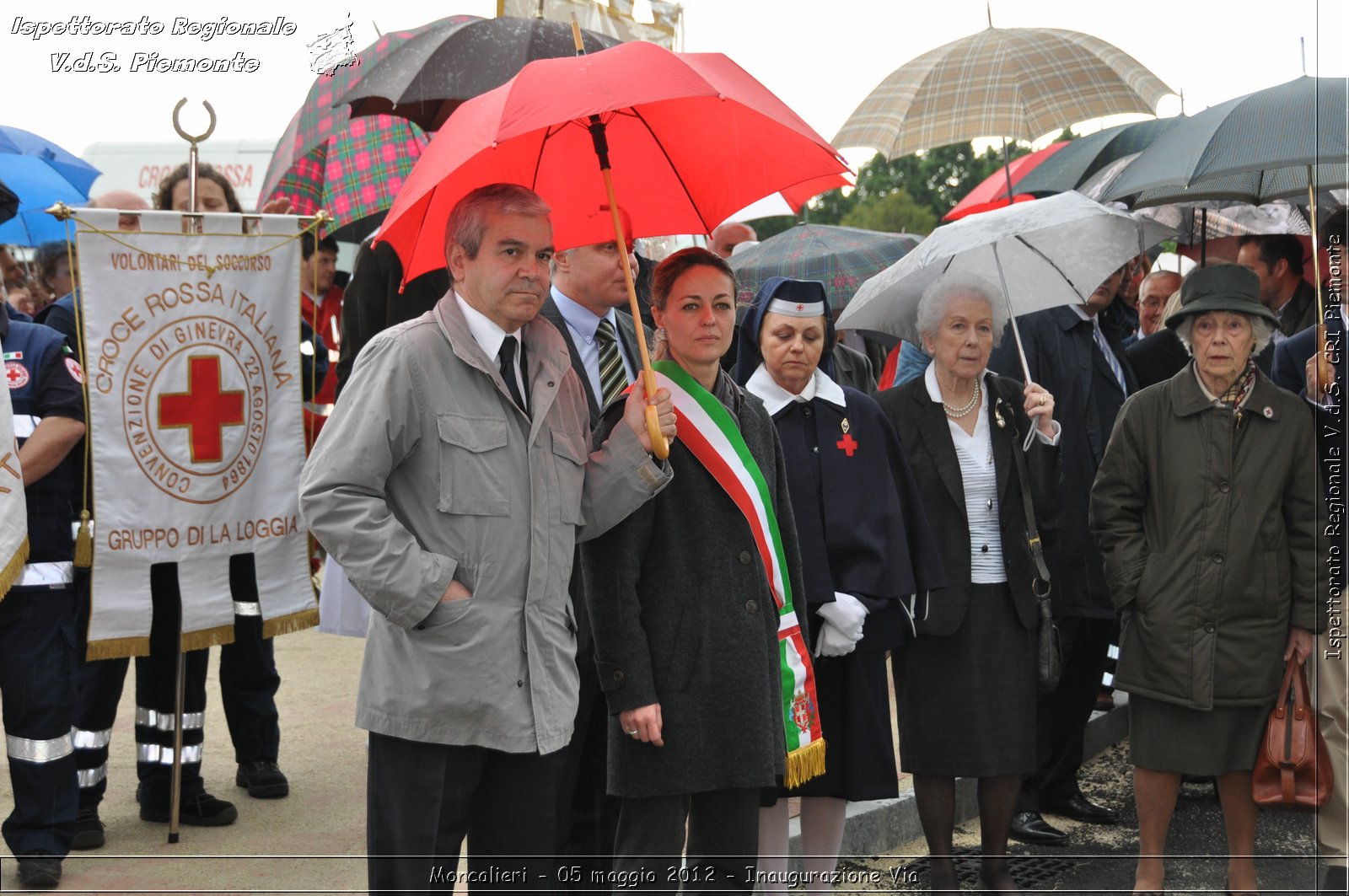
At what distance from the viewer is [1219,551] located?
4.91 metres

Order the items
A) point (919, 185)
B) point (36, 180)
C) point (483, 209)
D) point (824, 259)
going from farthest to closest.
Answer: point (919, 185) → point (824, 259) → point (36, 180) → point (483, 209)

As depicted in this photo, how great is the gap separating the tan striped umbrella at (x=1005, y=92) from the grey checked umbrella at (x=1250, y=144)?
778 millimetres

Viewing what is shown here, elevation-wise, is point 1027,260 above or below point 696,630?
above

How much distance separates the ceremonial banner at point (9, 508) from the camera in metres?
4.67

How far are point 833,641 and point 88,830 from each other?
3119mm

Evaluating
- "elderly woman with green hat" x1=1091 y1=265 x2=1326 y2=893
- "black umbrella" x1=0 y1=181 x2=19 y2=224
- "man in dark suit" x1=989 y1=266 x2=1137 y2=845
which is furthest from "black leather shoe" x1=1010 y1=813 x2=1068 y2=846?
"black umbrella" x1=0 y1=181 x2=19 y2=224

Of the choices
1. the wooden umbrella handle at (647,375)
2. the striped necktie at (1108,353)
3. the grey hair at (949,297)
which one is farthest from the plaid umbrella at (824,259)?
the wooden umbrella handle at (647,375)

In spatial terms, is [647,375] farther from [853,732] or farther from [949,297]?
[949,297]

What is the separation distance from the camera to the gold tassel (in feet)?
17.4

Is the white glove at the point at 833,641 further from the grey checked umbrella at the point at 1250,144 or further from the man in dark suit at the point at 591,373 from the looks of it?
the grey checked umbrella at the point at 1250,144

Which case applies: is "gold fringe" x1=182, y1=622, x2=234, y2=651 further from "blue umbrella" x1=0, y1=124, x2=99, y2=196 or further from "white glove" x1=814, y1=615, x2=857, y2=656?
"blue umbrella" x1=0, y1=124, x2=99, y2=196

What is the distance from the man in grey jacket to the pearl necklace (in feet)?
6.00

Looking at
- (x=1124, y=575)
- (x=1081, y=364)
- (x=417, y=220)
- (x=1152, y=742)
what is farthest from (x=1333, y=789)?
(x=417, y=220)

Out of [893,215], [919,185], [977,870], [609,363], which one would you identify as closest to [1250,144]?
[609,363]
